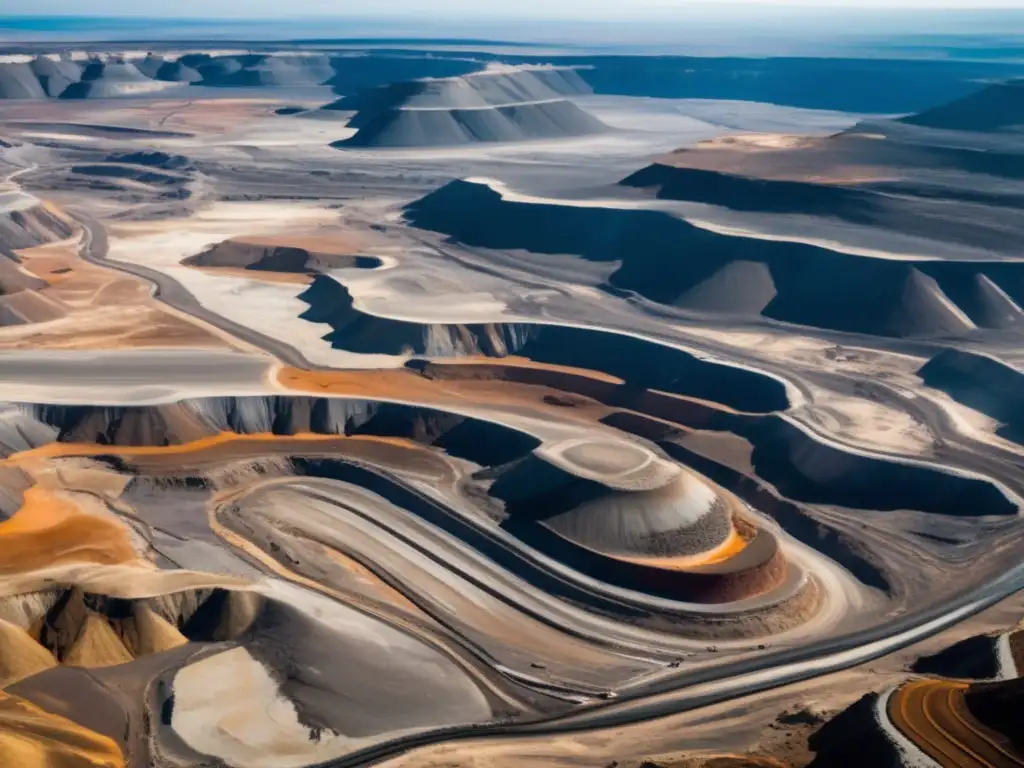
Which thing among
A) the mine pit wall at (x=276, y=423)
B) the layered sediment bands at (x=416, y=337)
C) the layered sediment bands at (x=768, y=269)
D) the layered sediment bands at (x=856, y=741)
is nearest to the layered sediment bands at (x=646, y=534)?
the mine pit wall at (x=276, y=423)

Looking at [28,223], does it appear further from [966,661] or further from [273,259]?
[966,661]

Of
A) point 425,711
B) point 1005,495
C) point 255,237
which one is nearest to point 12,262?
point 255,237

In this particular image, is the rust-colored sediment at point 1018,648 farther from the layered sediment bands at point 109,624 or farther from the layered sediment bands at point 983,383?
the layered sediment bands at point 109,624

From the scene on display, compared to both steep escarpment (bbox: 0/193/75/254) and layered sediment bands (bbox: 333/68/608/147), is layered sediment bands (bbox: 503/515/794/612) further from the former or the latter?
layered sediment bands (bbox: 333/68/608/147)

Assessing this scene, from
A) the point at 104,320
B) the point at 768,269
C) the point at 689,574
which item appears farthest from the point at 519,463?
the point at 768,269

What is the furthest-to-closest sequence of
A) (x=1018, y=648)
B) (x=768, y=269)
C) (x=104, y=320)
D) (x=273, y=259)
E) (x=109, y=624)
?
(x=273, y=259) → (x=768, y=269) → (x=104, y=320) → (x=109, y=624) → (x=1018, y=648)

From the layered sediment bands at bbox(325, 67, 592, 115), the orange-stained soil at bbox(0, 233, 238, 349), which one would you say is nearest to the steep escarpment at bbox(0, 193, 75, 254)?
the orange-stained soil at bbox(0, 233, 238, 349)

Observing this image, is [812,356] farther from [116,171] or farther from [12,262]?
[116,171]
